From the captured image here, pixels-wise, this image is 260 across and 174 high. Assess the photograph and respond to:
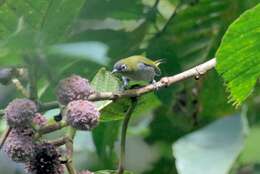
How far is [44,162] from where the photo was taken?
0.91m

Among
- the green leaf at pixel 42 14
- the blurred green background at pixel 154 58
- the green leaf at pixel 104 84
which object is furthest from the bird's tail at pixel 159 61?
the green leaf at pixel 42 14

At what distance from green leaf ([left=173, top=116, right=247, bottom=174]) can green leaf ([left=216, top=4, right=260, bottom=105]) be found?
0.06 meters

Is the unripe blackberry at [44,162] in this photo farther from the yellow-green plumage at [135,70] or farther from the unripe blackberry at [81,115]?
the yellow-green plumage at [135,70]

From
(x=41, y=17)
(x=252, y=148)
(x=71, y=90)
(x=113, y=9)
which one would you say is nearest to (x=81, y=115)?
(x=71, y=90)

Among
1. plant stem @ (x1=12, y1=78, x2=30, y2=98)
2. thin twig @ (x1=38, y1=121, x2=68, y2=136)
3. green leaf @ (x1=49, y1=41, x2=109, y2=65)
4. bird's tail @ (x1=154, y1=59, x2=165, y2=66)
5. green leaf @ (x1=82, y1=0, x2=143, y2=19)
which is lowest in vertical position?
thin twig @ (x1=38, y1=121, x2=68, y2=136)

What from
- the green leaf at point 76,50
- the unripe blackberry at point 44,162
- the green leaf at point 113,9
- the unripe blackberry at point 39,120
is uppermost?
the green leaf at point 113,9

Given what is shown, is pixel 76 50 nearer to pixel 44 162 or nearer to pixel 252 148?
pixel 44 162

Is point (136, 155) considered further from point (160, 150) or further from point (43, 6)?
point (43, 6)

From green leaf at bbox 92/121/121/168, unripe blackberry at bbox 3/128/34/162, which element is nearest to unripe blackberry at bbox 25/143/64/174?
unripe blackberry at bbox 3/128/34/162

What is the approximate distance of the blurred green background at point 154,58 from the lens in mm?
976

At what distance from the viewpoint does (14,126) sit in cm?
90

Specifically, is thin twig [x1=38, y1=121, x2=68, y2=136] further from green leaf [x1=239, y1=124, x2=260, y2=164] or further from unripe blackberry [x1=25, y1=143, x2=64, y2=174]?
green leaf [x1=239, y1=124, x2=260, y2=164]

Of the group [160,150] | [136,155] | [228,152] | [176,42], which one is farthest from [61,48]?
[136,155]

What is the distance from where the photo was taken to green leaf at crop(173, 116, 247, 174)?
99 cm
